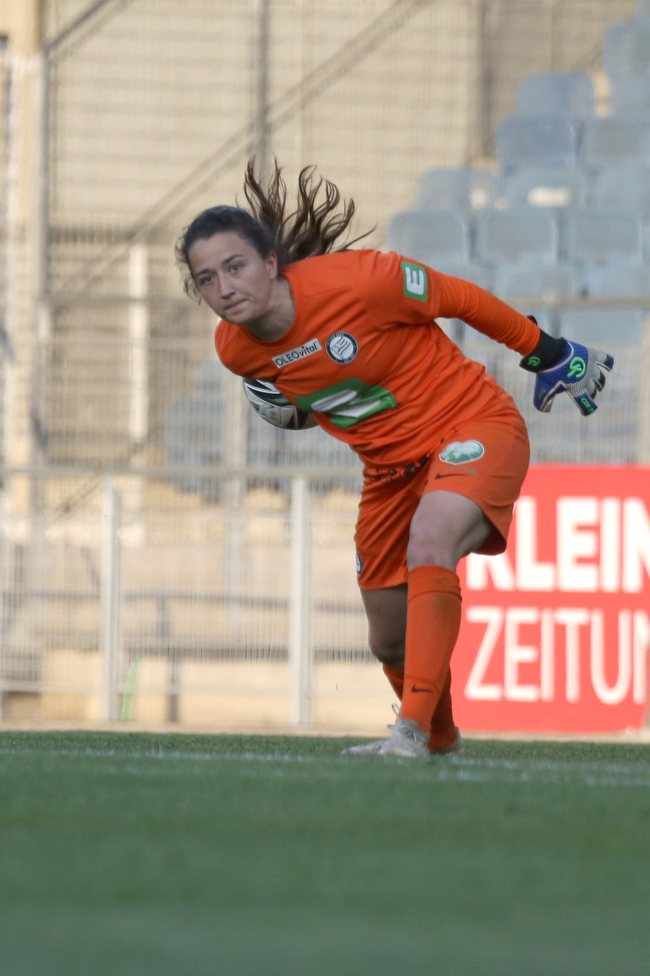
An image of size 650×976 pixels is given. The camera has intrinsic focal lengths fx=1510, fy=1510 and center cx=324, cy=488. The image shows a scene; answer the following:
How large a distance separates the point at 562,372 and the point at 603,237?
845cm

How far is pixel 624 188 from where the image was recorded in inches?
496

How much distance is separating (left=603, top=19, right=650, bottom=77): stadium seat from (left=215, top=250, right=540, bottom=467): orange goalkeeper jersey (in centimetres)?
1068

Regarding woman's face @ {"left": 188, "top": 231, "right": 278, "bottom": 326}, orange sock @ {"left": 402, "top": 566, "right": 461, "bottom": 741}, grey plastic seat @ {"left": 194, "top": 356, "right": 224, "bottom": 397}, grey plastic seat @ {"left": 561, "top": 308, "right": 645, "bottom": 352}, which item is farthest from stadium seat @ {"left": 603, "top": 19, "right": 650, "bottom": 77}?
orange sock @ {"left": 402, "top": 566, "right": 461, "bottom": 741}

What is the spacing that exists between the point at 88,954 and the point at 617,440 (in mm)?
8052

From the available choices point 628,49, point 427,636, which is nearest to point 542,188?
point 628,49

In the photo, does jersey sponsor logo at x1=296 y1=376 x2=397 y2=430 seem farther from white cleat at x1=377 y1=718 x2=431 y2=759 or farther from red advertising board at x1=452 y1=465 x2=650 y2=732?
red advertising board at x1=452 y1=465 x2=650 y2=732

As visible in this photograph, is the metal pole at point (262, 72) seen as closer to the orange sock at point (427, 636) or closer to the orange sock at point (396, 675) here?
the orange sock at point (396, 675)

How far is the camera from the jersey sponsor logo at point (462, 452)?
380cm

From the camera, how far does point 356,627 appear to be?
9586mm

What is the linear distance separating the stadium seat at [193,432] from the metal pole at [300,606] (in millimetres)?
1295

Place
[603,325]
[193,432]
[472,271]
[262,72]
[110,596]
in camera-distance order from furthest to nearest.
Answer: [262,72] < [472,271] < [193,432] < [603,325] < [110,596]

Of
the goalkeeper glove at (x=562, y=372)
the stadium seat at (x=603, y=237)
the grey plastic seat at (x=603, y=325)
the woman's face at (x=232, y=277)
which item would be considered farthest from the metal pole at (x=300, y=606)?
the woman's face at (x=232, y=277)

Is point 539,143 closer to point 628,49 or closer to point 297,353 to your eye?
point 628,49

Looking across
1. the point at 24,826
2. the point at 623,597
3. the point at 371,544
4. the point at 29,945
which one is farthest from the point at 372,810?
the point at 623,597
